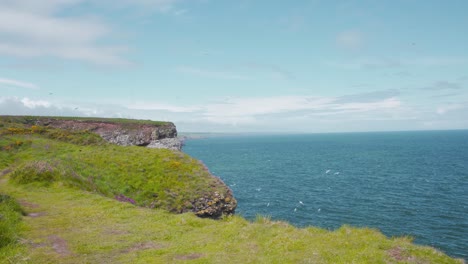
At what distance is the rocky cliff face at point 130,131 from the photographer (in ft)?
224

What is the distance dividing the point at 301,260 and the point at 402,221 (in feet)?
121

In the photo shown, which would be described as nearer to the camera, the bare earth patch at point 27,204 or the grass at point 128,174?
the bare earth patch at point 27,204

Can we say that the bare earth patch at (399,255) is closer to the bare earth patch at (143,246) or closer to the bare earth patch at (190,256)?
the bare earth patch at (190,256)

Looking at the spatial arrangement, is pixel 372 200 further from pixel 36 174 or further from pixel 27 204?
pixel 27 204

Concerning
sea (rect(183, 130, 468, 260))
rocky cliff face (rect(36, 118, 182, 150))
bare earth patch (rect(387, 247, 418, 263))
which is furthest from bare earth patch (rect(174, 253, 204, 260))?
rocky cliff face (rect(36, 118, 182, 150))

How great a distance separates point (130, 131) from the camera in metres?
71.9

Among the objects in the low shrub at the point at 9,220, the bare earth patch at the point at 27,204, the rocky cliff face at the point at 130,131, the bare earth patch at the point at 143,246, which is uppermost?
the rocky cliff face at the point at 130,131

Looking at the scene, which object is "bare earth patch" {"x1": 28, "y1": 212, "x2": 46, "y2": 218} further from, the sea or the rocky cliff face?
the rocky cliff face

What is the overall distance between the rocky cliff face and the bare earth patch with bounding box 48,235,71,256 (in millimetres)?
48897

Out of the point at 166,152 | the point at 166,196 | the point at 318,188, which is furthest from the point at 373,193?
the point at 166,196

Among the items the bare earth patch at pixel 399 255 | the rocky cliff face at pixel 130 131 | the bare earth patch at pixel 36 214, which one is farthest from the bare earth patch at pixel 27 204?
the rocky cliff face at pixel 130 131

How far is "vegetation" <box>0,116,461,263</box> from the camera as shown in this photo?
43.8ft

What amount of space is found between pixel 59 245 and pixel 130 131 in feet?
195

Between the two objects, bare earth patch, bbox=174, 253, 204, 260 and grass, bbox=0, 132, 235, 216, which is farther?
grass, bbox=0, 132, 235, 216
